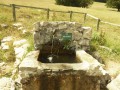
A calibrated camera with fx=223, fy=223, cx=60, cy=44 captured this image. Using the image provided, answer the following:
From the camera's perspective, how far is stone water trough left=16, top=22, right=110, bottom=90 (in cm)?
571

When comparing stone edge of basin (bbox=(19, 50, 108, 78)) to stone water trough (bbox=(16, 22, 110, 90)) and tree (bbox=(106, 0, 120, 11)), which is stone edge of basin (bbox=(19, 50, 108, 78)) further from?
tree (bbox=(106, 0, 120, 11))

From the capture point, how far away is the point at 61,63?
6.04 metres

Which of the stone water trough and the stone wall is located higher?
the stone wall

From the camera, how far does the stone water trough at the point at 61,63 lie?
5.71m

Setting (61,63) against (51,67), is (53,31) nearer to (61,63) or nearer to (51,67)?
(61,63)

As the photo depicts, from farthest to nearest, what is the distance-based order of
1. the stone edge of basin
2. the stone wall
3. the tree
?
the tree, the stone wall, the stone edge of basin

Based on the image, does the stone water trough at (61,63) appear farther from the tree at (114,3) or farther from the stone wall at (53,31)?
A: the tree at (114,3)

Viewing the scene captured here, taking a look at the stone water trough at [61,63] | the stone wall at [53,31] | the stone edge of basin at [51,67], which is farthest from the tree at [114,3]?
the stone edge of basin at [51,67]

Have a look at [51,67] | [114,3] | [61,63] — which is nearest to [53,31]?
[61,63]

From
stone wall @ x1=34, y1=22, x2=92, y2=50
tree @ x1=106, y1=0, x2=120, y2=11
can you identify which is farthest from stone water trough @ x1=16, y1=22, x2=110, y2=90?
tree @ x1=106, y1=0, x2=120, y2=11

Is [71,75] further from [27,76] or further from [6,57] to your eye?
[6,57]

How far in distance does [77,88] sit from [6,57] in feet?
16.0

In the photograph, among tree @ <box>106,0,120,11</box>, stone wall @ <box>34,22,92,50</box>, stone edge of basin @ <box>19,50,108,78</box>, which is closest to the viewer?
stone edge of basin @ <box>19,50,108,78</box>

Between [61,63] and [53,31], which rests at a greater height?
[53,31]
